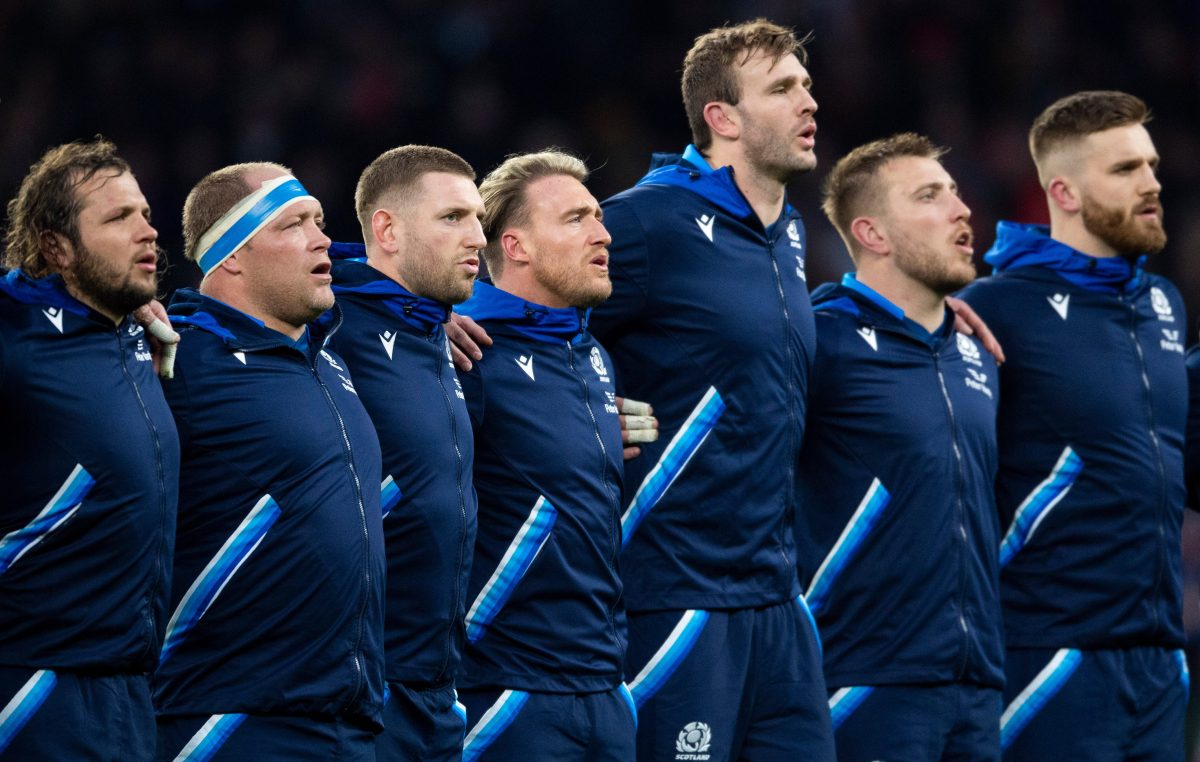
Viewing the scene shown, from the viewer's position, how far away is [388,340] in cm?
566

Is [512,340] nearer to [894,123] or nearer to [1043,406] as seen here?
[1043,406]

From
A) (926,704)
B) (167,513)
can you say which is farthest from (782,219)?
(167,513)

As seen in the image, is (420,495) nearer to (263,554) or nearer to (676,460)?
(263,554)

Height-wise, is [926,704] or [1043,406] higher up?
[1043,406]

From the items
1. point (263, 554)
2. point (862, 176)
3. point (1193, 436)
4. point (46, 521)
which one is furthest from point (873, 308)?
point (46, 521)

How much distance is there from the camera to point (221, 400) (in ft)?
16.7

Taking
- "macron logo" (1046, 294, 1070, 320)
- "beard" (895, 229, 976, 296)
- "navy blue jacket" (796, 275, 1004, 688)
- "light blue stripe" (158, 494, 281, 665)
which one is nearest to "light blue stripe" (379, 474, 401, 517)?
"light blue stripe" (158, 494, 281, 665)

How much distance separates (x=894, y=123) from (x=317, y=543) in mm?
9858

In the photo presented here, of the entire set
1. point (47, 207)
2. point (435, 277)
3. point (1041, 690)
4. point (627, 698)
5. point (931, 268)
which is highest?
point (47, 207)

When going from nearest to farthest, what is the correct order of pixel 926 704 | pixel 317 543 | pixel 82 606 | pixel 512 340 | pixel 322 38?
pixel 82 606
pixel 317 543
pixel 512 340
pixel 926 704
pixel 322 38

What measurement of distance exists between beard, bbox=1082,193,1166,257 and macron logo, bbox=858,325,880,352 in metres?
1.27

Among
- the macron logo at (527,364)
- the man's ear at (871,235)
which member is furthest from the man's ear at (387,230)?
the man's ear at (871,235)

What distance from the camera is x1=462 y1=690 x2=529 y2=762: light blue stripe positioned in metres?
5.68

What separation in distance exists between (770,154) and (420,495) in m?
1.96
